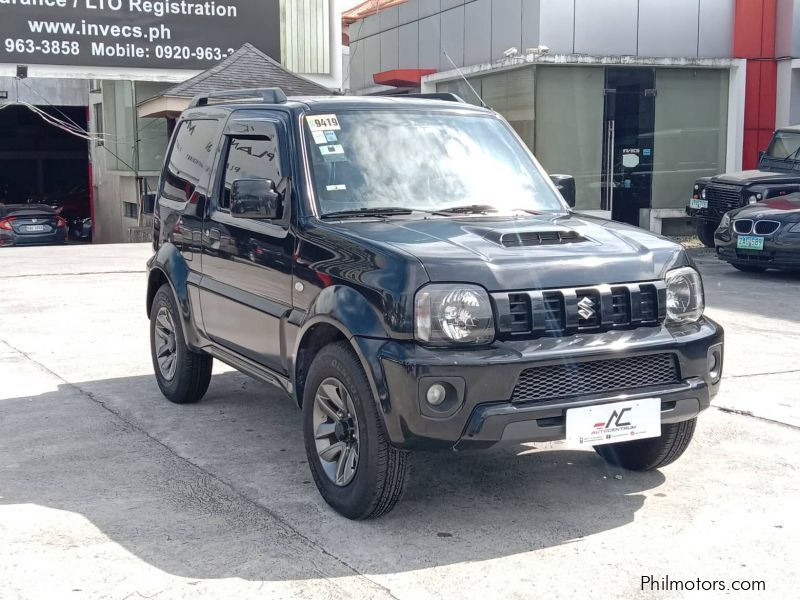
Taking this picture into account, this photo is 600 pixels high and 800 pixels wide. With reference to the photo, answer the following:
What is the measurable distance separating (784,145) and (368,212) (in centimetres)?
1325

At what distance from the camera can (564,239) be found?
4.78 metres

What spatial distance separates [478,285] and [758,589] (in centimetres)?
157

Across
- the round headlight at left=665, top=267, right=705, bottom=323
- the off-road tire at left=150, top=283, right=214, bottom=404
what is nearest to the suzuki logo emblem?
the round headlight at left=665, top=267, right=705, bottom=323

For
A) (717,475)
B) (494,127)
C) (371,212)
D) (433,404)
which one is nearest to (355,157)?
(371,212)

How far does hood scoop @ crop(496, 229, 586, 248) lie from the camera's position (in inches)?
182

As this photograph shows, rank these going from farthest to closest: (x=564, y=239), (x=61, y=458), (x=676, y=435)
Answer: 1. (x=61, y=458)
2. (x=676, y=435)
3. (x=564, y=239)

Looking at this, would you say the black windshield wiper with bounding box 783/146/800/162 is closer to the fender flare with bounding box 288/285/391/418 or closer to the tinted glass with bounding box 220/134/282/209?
the tinted glass with bounding box 220/134/282/209

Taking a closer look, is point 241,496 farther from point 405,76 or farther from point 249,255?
point 405,76

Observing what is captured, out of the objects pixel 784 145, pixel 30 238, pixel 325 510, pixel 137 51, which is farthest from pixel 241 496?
pixel 30 238

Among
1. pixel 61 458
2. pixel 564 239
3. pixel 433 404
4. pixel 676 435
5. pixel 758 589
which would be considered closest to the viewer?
pixel 758 589

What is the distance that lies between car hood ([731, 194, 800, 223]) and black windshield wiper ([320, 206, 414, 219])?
30.6 ft

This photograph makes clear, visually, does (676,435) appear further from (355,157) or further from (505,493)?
(355,157)

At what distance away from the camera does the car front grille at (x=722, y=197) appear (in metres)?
15.8

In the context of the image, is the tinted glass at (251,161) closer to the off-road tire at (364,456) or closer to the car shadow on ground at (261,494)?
the off-road tire at (364,456)
